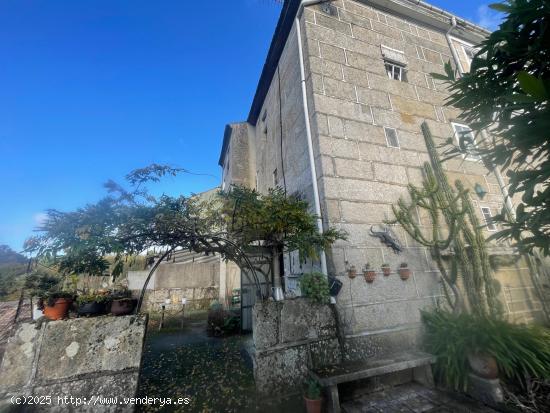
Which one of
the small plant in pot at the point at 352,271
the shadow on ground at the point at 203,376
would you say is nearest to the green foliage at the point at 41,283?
the shadow on ground at the point at 203,376

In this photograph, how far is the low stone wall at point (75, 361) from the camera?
294cm

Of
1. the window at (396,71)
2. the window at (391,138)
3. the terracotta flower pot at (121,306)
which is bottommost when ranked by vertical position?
the terracotta flower pot at (121,306)

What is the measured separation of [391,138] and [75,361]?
7906 mm

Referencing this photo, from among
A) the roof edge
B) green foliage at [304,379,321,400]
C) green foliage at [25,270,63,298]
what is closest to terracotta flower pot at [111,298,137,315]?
green foliage at [25,270,63,298]

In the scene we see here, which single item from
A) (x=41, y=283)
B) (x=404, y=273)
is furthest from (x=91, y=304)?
(x=404, y=273)

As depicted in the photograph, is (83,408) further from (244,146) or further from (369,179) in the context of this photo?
(244,146)

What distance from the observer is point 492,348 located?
3627mm

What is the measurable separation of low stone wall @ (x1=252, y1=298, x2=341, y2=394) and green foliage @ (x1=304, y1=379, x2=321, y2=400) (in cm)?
39

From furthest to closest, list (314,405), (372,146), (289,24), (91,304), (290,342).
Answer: (289,24)
(372,146)
(290,342)
(91,304)
(314,405)

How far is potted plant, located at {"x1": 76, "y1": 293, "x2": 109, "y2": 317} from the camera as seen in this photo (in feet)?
11.3

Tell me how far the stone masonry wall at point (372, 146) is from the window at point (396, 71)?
0.23 meters

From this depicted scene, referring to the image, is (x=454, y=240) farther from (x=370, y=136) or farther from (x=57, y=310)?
(x=57, y=310)

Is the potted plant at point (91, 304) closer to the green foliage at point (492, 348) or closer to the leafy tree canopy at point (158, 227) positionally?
the leafy tree canopy at point (158, 227)

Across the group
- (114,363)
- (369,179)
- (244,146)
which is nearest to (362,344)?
(369,179)
